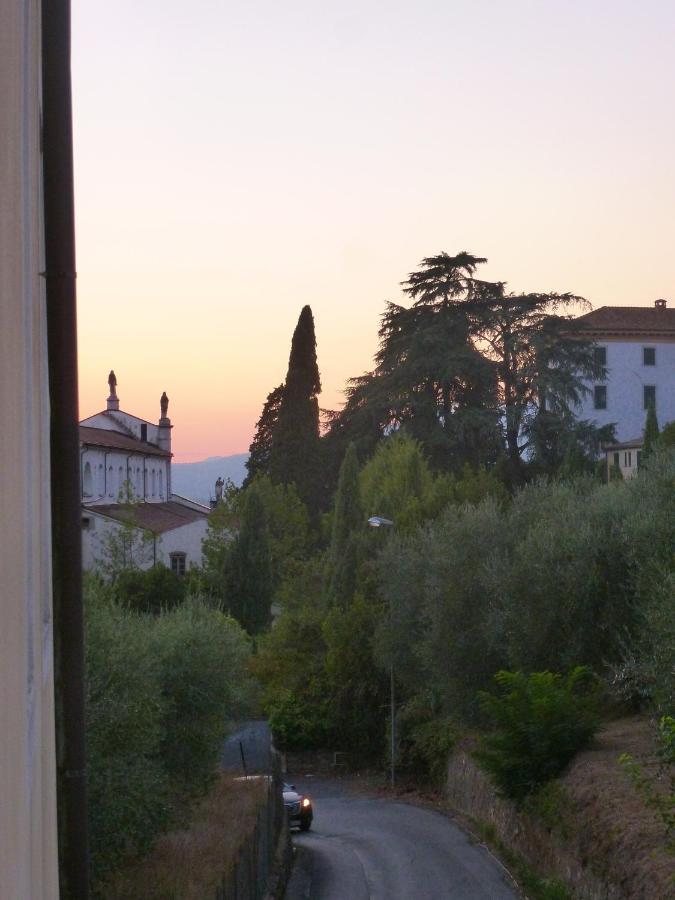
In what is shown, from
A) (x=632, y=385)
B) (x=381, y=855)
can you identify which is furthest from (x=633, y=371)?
(x=381, y=855)

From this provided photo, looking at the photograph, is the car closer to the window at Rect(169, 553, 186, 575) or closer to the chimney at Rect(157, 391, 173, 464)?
the window at Rect(169, 553, 186, 575)

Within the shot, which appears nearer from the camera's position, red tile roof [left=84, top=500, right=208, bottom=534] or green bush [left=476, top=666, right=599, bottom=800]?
green bush [left=476, top=666, right=599, bottom=800]

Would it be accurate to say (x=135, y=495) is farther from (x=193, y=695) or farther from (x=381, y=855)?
(x=193, y=695)

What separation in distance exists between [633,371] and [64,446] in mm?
75236

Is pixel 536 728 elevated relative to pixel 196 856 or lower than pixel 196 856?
elevated

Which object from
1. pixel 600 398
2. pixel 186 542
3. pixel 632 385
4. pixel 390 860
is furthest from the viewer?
pixel 632 385

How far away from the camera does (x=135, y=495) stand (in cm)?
7794

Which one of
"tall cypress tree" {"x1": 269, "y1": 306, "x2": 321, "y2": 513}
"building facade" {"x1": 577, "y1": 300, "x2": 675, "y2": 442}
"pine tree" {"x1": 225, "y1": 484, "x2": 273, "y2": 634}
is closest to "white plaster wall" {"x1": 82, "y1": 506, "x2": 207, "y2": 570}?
"tall cypress tree" {"x1": 269, "y1": 306, "x2": 321, "y2": 513}

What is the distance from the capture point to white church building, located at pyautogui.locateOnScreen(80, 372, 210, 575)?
205 feet

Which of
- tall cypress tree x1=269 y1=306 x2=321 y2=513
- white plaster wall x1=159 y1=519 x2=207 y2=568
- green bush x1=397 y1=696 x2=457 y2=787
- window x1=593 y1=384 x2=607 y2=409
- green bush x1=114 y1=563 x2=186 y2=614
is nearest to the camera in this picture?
green bush x1=397 y1=696 x2=457 y2=787

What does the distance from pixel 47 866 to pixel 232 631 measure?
57.1 feet

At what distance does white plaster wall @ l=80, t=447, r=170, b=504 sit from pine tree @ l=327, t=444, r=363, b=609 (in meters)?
26.1

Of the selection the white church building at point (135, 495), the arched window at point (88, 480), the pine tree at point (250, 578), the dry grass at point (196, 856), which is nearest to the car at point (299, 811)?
the dry grass at point (196, 856)

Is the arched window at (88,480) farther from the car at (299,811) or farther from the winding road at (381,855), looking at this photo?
the car at (299,811)
